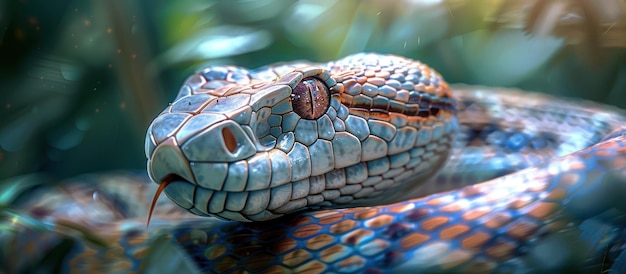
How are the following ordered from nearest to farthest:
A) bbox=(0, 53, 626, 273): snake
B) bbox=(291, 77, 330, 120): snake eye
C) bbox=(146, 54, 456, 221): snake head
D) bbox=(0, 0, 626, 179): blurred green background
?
bbox=(0, 53, 626, 273): snake < bbox=(146, 54, 456, 221): snake head < bbox=(291, 77, 330, 120): snake eye < bbox=(0, 0, 626, 179): blurred green background

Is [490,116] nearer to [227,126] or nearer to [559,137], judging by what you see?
[559,137]

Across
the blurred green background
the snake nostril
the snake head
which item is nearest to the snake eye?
the snake head

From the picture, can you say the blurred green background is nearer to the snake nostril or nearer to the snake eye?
the snake eye

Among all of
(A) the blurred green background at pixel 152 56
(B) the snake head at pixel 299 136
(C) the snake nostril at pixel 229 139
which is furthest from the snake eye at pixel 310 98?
(A) the blurred green background at pixel 152 56

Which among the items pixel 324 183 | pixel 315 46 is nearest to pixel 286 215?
pixel 324 183

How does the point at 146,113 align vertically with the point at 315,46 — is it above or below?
below

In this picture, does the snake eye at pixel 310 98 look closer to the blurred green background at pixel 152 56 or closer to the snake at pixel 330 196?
the snake at pixel 330 196

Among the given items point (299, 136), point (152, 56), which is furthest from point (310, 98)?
point (152, 56)
